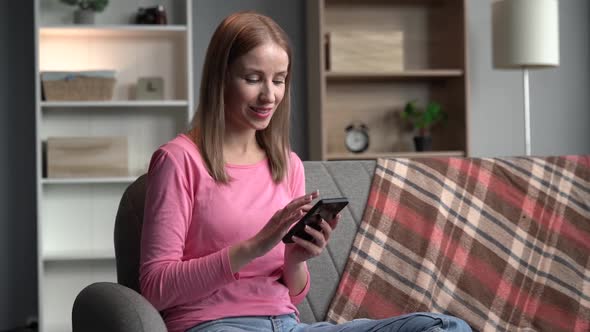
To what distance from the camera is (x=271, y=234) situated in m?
1.61

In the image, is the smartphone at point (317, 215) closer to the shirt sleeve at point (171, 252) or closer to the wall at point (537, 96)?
the shirt sleeve at point (171, 252)

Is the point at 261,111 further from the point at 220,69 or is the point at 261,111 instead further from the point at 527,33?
the point at 527,33

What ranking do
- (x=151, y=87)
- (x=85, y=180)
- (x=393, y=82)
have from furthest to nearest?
(x=393, y=82) → (x=151, y=87) → (x=85, y=180)

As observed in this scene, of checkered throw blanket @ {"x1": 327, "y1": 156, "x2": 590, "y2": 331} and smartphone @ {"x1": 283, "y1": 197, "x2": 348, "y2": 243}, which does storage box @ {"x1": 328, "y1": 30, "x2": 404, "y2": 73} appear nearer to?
checkered throw blanket @ {"x1": 327, "y1": 156, "x2": 590, "y2": 331}

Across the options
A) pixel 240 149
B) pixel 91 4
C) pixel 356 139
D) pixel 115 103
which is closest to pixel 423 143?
pixel 356 139

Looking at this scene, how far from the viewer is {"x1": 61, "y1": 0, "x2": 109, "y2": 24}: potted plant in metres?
4.11

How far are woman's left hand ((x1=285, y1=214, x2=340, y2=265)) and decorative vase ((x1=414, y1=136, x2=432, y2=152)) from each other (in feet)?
8.83

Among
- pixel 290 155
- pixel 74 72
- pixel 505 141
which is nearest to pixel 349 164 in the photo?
pixel 290 155

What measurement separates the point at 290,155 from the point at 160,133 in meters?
2.43

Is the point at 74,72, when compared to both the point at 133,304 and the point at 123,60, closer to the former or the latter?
the point at 123,60

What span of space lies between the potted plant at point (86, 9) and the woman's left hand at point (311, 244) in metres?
2.62

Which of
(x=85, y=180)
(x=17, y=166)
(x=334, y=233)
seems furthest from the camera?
(x=17, y=166)

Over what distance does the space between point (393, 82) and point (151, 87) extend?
4.13 ft

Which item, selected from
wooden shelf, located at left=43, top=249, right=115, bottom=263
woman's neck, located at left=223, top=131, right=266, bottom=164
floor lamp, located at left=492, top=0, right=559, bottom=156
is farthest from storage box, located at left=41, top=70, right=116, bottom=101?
woman's neck, located at left=223, top=131, right=266, bottom=164
